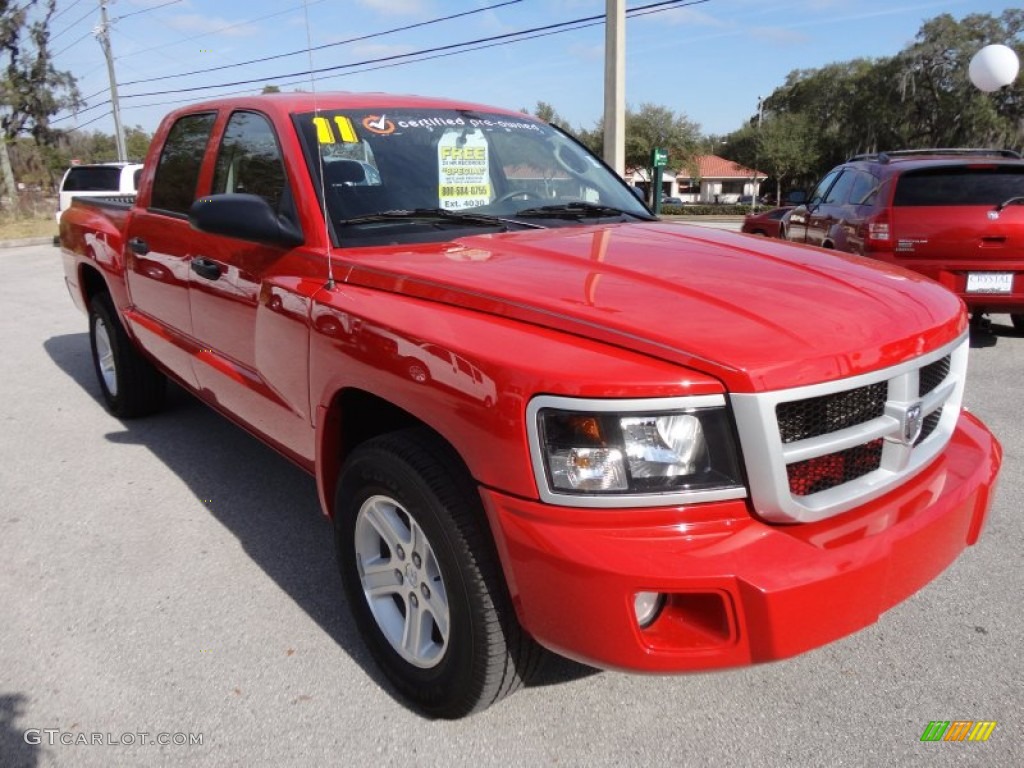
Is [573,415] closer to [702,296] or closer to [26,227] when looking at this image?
[702,296]

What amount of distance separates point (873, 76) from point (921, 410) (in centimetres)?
5614

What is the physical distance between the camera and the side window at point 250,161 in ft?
9.64

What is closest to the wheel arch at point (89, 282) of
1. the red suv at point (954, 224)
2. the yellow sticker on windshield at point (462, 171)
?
the yellow sticker on windshield at point (462, 171)

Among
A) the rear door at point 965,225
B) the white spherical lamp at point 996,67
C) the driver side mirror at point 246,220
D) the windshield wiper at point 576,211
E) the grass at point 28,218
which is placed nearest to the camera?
the driver side mirror at point 246,220

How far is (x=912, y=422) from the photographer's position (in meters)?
Result: 1.95

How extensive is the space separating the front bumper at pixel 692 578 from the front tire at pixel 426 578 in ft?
0.42

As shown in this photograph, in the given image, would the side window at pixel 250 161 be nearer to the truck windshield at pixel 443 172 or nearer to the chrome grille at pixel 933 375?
the truck windshield at pixel 443 172

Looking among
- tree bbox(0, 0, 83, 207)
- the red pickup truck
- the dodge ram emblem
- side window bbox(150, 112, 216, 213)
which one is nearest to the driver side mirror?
the red pickup truck

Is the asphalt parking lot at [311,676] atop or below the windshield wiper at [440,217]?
below

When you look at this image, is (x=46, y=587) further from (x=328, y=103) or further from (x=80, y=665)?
(x=328, y=103)

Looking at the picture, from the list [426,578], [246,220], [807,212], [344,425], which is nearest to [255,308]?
[246,220]

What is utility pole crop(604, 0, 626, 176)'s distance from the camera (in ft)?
40.8

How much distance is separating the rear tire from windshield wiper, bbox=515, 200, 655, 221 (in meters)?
2.81

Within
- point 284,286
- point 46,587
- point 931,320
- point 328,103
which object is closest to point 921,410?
point 931,320
